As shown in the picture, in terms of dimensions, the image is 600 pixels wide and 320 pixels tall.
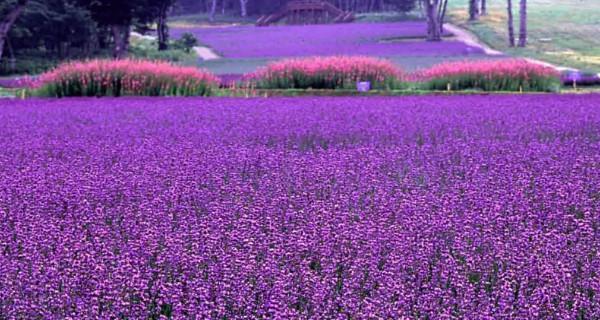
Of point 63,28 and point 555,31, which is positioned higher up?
point 63,28

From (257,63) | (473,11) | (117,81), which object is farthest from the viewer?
(473,11)

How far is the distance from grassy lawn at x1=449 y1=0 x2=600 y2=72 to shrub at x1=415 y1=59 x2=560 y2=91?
10.1 meters

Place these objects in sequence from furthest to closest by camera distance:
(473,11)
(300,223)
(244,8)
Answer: (244,8), (473,11), (300,223)

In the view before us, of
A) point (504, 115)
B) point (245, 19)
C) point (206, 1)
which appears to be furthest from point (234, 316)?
point (206, 1)

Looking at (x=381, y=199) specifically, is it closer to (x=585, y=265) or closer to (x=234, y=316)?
(x=585, y=265)

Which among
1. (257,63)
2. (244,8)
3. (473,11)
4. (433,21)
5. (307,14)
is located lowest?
(257,63)

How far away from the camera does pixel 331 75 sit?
63.4ft

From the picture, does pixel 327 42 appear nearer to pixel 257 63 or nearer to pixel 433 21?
pixel 433 21

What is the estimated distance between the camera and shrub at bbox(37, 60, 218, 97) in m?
17.7

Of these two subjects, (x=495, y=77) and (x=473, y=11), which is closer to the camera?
(x=495, y=77)

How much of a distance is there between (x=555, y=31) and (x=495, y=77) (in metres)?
31.9

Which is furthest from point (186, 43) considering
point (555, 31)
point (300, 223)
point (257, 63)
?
point (300, 223)

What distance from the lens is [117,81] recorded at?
17.8 m

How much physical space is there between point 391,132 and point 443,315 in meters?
6.38
